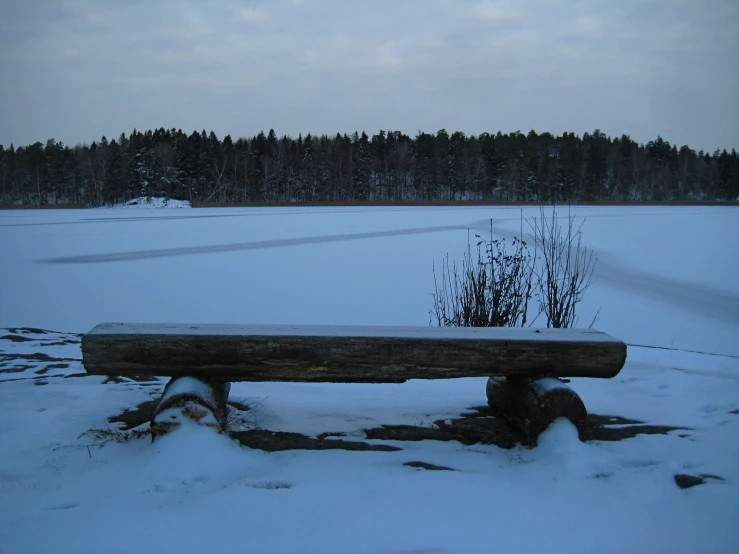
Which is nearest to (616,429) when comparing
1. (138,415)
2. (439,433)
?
(439,433)

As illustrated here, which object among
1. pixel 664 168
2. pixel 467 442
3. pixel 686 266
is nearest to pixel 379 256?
pixel 686 266

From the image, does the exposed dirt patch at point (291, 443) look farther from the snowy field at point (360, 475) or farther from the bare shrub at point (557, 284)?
the bare shrub at point (557, 284)

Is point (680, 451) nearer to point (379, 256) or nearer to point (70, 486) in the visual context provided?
point (70, 486)

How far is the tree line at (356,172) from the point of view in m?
60.7

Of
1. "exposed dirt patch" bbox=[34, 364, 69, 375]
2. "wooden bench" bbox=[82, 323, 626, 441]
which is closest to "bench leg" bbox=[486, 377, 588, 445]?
"wooden bench" bbox=[82, 323, 626, 441]

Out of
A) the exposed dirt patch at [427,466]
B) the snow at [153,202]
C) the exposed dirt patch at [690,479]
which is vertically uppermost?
the snow at [153,202]

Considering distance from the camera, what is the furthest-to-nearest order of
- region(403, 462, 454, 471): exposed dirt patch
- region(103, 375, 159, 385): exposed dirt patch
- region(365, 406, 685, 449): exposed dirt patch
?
region(103, 375, 159, 385): exposed dirt patch, region(365, 406, 685, 449): exposed dirt patch, region(403, 462, 454, 471): exposed dirt patch

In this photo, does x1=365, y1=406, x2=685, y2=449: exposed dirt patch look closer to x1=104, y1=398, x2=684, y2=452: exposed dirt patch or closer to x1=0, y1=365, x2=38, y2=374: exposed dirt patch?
x1=104, y1=398, x2=684, y2=452: exposed dirt patch

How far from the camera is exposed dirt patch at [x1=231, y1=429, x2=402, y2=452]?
99.0 inches

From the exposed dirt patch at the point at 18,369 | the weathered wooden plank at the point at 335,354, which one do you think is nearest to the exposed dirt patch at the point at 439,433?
the weathered wooden plank at the point at 335,354

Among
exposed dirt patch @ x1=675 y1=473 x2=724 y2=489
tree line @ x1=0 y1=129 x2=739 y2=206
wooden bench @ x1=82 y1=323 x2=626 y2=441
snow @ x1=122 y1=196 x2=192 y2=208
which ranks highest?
tree line @ x1=0 y1=129 x2=739 y2=206

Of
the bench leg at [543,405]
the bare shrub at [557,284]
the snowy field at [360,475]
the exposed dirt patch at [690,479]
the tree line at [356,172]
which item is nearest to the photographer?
the snowy field at [360,475]

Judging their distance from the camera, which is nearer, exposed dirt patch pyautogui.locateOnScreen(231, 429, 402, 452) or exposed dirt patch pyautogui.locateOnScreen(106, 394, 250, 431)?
exposed dirt patch pyautogui.locateOnScreen(231, 429, 402, 452)

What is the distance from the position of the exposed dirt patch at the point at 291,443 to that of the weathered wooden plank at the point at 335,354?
308 millimetres
